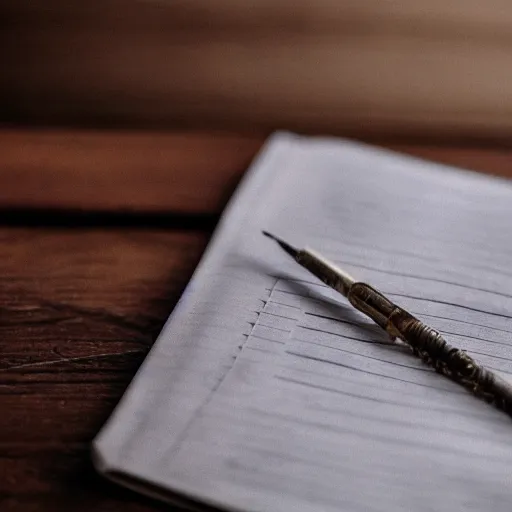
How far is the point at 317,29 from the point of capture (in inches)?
35.2

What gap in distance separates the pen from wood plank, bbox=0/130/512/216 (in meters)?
0.15

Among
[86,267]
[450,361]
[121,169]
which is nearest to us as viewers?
[450,361]

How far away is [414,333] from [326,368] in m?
0.06

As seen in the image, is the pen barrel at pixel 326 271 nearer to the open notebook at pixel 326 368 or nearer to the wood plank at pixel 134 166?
the open notebook at pixel 326 368

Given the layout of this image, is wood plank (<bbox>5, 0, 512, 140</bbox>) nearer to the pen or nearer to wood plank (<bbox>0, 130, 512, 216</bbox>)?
wood plank (<bbox>0, 130, 512, 216</bbox>)

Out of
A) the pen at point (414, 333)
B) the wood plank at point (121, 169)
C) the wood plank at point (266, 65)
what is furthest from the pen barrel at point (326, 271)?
the wood plank at point (266, 65)

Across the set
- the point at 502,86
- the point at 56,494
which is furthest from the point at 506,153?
the point at 56,494

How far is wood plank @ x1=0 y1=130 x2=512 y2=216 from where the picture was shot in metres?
0.62

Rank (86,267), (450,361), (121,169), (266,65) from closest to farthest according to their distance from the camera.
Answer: (450,361)
(86,267)
(121,169)
(266,65)

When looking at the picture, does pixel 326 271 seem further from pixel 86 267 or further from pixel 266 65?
pixel 266 65

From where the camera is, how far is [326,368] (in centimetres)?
44

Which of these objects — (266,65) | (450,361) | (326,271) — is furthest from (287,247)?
(266,65)

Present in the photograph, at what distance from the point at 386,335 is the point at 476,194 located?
0.21 m

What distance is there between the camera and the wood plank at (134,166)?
62cm
